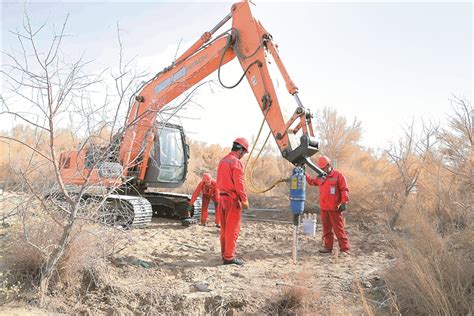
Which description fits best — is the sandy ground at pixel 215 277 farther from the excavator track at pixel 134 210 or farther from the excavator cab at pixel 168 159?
the excavator cab at pixel 168 159

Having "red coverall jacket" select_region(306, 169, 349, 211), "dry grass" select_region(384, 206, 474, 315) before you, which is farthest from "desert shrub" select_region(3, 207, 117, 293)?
"red coverall jacket" select_region(306, 169, 349, 211)

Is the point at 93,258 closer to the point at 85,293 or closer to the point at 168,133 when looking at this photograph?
the point at 85,293

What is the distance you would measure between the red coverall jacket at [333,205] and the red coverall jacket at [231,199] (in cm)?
184

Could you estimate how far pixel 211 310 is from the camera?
393 centimetres

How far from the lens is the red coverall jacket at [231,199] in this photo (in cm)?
542

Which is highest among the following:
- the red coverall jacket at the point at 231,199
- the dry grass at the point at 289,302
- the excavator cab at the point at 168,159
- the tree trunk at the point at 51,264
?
the excavator cab at the point at 168,159

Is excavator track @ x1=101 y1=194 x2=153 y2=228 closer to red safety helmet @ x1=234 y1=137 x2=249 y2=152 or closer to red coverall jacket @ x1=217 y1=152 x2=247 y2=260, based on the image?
red coverall jacket @ x1=217 y1=152 x2=247 y2=260

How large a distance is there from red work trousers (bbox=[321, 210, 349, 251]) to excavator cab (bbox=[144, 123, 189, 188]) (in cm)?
350

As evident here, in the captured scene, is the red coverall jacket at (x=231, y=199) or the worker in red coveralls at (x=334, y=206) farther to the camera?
the worker in red coveralls at (x=334, y=206)

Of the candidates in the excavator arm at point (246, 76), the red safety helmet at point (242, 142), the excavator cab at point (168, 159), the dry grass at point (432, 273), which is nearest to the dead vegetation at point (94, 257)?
the dry grass at point (432, 273)

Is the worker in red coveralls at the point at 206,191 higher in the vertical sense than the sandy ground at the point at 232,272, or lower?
higher

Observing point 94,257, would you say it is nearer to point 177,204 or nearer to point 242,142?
point 242,142

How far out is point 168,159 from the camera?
8375 millimetres

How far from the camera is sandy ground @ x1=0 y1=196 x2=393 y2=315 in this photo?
3.90 metres
